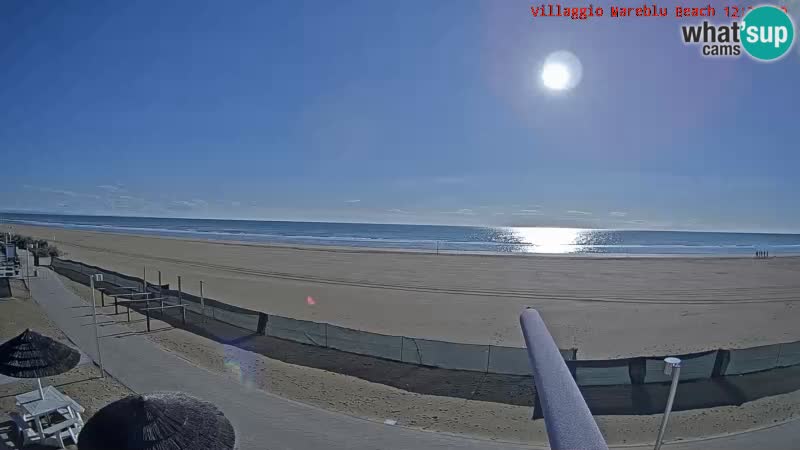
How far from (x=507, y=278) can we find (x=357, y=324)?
16.6 metres

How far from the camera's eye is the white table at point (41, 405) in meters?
6.90

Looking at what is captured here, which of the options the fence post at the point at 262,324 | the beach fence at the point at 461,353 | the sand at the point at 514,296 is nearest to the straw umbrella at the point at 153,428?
the beach fence at the point at 461,353

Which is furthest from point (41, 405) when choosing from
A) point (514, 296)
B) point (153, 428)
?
point (514, 296)

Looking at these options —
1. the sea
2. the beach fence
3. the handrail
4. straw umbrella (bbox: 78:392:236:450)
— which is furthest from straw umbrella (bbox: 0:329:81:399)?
the sea

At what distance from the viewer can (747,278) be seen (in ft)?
102

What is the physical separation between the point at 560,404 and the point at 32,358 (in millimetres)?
8764

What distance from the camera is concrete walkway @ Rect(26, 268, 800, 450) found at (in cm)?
704

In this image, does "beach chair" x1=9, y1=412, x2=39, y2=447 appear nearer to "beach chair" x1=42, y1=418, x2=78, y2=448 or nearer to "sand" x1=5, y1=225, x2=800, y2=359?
"beach chair" x1=42, y1=418, x2=78, y2=448

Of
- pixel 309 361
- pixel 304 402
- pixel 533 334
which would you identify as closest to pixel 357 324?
pixel 309 361

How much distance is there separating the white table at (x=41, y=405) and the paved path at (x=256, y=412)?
170cm

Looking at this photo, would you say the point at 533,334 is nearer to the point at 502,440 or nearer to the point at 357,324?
the point at 502,440

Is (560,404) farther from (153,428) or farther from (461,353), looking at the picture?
(461,353)

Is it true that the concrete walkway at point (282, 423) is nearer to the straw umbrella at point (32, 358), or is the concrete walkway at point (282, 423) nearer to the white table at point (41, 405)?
the white table at point (41, 405)

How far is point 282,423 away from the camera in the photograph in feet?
24.9
